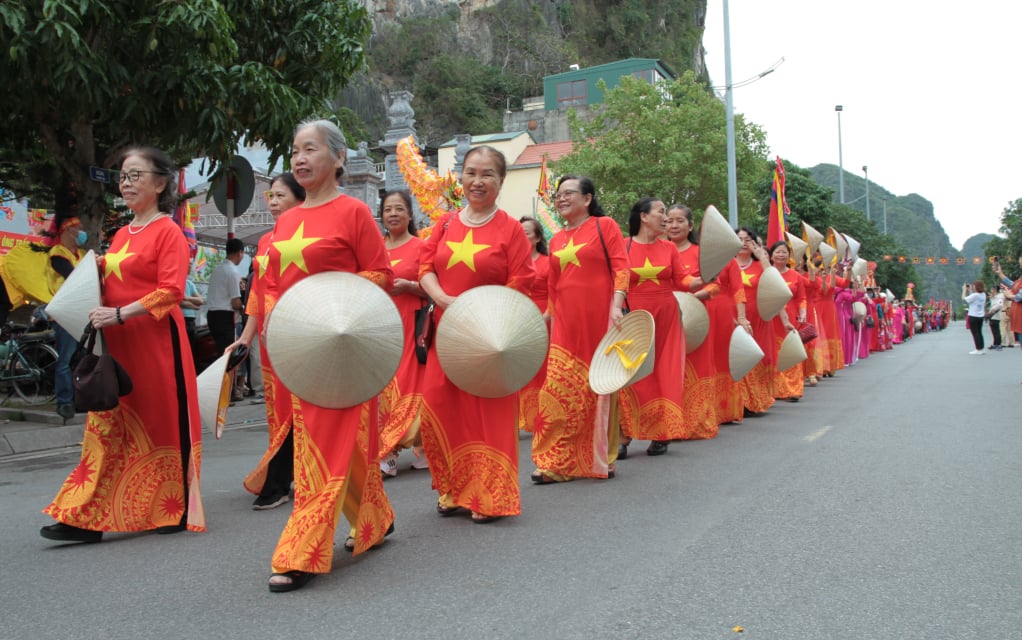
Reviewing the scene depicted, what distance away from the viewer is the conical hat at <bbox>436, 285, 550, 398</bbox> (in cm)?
449

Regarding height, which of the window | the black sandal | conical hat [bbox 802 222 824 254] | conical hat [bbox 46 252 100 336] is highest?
the window

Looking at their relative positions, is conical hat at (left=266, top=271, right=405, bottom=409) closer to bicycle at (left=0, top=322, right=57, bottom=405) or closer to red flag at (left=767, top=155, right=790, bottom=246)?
bicycle at (left=0, top=322, right=57, bottom=405)

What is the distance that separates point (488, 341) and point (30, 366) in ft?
24.7

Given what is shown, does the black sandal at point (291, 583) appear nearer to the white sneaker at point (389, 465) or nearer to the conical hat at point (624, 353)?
the conical hat at point (624, 353)

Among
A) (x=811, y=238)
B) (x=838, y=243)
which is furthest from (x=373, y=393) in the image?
(x=838, y=243)

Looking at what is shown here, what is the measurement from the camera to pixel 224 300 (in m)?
10.7

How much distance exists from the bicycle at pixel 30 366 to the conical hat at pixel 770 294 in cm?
734

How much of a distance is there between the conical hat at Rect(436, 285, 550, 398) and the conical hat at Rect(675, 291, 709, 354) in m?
3.26

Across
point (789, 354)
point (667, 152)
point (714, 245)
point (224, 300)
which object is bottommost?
point (789, 354)

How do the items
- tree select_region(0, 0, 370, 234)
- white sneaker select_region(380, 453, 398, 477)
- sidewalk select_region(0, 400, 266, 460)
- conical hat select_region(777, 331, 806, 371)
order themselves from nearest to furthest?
white sneaker select_region(380, 453, 398, 477) < tree select_region(0, 0, 370, 234) < sidewalk select_region(0, 400, 266, 460) < conical hat select_region(777, 331, 806, 371)

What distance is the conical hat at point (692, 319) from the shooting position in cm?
772

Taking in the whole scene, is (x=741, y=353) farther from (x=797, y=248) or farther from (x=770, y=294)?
(x=797, y=248)

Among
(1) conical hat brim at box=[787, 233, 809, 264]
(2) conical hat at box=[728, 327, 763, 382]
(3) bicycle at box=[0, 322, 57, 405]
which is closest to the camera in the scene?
(2) conical hat at box=[728, 327, 763, 382]

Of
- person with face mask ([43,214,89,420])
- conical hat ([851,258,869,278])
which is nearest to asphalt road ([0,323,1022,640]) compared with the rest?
person with face mask ([43,214,89,420])
